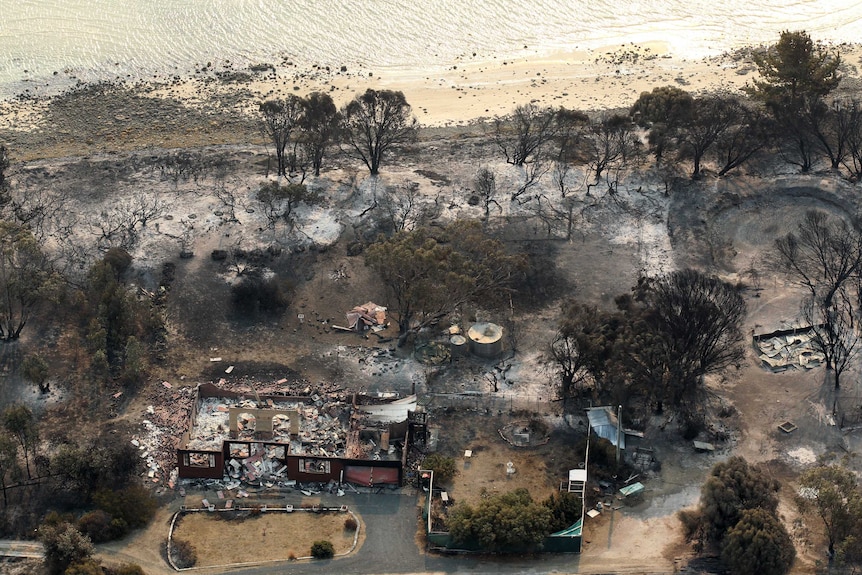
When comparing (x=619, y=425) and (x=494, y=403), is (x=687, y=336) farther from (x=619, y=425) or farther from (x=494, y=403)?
(x=494, y=403)

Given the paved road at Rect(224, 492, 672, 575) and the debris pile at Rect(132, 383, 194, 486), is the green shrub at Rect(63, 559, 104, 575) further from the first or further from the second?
the debris pile at Rect(132, 383, 194, 486)

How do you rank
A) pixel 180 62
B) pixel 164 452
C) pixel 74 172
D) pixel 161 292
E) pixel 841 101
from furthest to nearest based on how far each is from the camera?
pixel 180 62
pixel 841 101
pixel 74 172
pixel 161 292
pixel 164 452

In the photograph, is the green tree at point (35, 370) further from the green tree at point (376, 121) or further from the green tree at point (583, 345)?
the green tree at point (583, 345)

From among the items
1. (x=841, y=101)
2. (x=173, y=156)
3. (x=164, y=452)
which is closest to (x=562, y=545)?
(x=164, y=452)

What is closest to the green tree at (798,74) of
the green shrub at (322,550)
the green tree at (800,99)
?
the green tree at (800,99)

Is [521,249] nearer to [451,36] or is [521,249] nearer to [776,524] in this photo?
[776,524]

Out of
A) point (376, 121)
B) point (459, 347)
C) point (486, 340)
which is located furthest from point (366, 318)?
point (376, 121)

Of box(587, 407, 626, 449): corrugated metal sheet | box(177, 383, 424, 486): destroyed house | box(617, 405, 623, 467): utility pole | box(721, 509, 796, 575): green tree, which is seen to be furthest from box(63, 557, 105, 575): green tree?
box(721, 509, 796, 575): green tree
